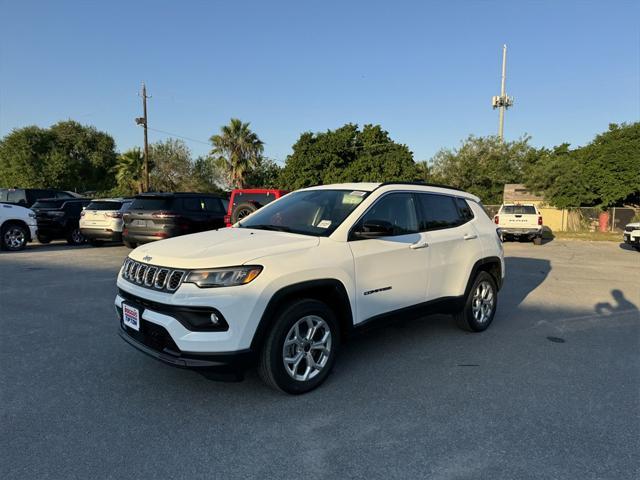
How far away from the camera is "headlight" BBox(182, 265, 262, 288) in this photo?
3.09 m

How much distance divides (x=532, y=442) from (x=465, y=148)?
40522 mm

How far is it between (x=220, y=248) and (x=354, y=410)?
1583mm

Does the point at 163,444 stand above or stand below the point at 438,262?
below

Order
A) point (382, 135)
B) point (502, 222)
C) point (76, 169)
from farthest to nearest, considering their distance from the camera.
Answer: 1. point (76, 169)
2. point (382, 135)
3. point (502, 222)

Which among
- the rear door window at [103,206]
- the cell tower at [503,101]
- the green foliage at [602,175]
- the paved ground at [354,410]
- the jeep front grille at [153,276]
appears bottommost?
the paved ground at [354,410]

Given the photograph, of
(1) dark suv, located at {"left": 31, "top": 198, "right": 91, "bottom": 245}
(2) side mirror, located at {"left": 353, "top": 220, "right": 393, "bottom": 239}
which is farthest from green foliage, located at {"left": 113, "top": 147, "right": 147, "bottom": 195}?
(2) side mirror, located at {"left": 353, "top": 220, "right": 393, "bottom": 239}

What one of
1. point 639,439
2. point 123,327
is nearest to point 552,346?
point 639,439

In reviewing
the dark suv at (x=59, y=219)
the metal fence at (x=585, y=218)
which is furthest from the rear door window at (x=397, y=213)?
the metal fence at (x=585, y=218)

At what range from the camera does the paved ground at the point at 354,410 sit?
262 cm

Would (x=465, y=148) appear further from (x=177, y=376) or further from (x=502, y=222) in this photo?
(x=177, y=376)

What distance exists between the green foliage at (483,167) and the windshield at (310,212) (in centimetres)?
3585

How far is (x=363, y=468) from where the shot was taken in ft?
8.49

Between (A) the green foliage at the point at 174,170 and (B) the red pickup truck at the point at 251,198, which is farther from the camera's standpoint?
(A) the green foliage at the point at 174,170

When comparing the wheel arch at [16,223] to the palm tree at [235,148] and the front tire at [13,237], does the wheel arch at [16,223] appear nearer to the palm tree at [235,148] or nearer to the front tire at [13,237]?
the front tire at [13,237]
